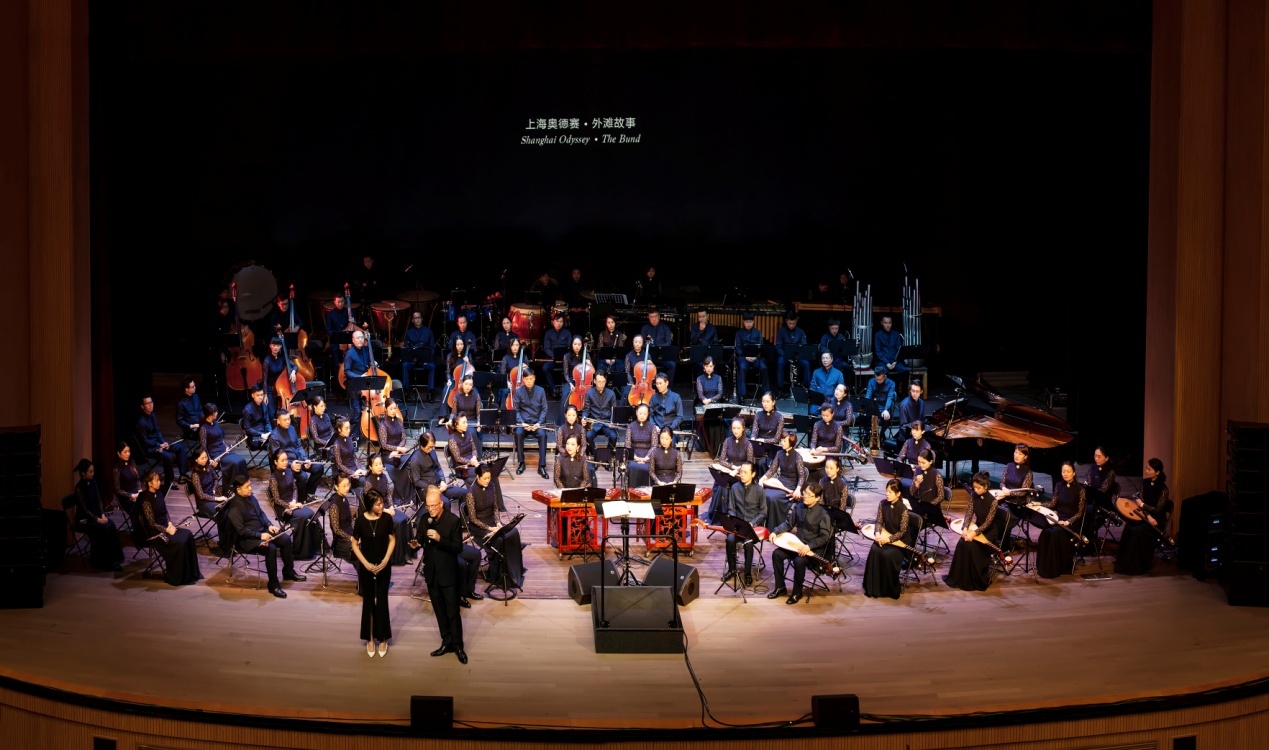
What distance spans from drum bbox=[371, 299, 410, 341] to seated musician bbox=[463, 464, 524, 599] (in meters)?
6.72

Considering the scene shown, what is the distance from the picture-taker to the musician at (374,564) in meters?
9.74

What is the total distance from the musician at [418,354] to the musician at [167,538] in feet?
16.3

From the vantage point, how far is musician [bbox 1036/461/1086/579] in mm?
11820

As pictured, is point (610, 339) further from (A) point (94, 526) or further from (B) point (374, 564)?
(B) point (374, 564)

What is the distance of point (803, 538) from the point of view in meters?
11.5

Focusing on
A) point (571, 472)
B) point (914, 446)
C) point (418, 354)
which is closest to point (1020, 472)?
point (914, 446)

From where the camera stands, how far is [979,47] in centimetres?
1343

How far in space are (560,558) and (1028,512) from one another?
4.67 meters

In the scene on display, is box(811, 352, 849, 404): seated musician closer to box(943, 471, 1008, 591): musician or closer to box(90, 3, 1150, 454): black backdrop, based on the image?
box(90, 3, 1150, 454): black backdrop

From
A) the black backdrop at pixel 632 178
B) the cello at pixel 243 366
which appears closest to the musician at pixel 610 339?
the black backdrop at pixel 632 178

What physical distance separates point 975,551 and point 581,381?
18.4ft

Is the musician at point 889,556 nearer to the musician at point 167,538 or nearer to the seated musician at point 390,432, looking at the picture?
the seated musician at point 390,432

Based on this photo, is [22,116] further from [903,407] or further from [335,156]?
[903,407]

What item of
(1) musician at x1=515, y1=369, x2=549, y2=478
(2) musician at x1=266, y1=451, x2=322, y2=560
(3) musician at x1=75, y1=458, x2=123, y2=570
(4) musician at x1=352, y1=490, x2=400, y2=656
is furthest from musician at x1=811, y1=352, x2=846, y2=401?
(3) musician at x1=75, y1=458, x2=123, y2=570
